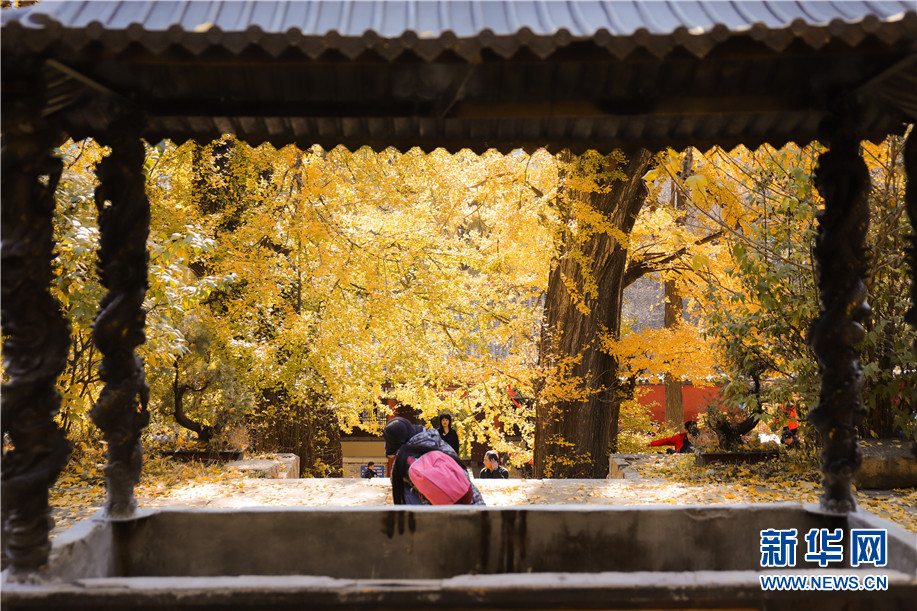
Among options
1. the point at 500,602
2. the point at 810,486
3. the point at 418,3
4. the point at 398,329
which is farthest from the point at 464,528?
the point at 398,329

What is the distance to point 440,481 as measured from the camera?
597cm

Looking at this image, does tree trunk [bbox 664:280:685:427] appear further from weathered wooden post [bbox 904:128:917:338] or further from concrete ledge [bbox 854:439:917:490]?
weathered wooden post [bbox 904:128:917:338]

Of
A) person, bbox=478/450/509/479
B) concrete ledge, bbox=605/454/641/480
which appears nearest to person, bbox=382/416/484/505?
concrete ledge, bbox=605/454/641/480

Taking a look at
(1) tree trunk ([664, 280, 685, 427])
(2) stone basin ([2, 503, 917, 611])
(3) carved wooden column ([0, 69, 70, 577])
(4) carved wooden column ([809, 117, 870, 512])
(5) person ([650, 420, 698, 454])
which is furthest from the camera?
(1) tree trunk ([664, 280, 685, 427])

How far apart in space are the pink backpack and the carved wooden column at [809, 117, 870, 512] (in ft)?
9.02

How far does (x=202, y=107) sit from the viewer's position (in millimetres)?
4855

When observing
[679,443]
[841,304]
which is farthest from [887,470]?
[679,443]

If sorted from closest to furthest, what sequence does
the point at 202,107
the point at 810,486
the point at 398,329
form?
1. the point at 202,107
2. the point at 810,486
3. the point at 398,329

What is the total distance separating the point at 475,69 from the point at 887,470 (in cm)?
813

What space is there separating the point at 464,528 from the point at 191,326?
28.3ft

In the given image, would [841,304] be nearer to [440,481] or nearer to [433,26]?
[433,26]

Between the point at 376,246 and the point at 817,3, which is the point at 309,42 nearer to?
the point at 817,3

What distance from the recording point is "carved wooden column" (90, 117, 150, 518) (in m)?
4.61

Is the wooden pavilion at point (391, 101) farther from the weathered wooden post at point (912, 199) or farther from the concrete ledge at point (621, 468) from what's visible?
the concrete ledge at point (621, 468)
